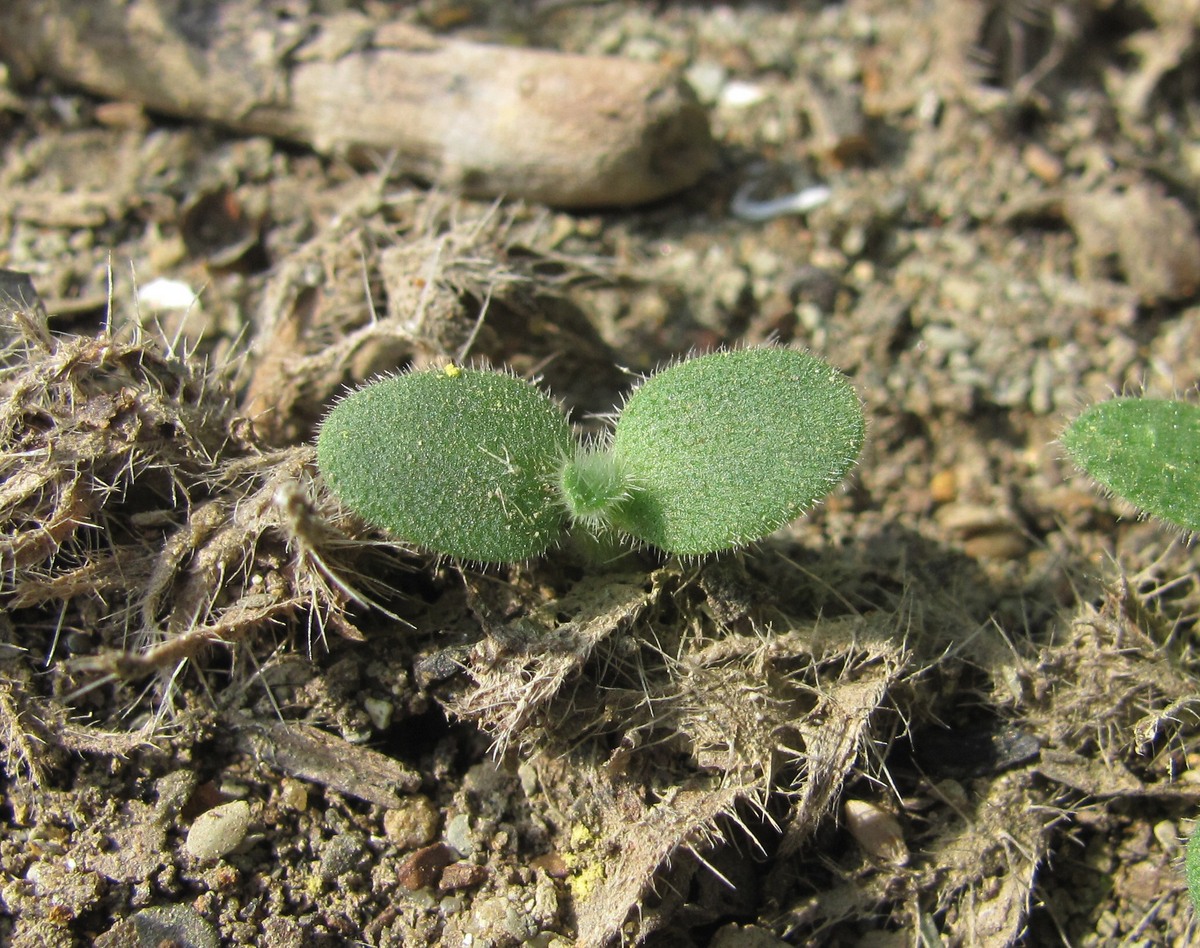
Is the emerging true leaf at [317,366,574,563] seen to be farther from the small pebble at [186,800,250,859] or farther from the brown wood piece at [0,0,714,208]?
the brown wood piece at [0,0,714,208]

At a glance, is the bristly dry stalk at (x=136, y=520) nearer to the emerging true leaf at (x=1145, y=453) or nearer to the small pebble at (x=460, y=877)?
the small pebble at (x=460, y=877)

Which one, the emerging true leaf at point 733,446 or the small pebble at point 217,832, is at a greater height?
the emerging true leaf at point 733,446

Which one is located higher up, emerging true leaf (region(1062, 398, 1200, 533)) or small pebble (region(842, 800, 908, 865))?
emerging true leaf (region(1062, 398, 1200, 533))

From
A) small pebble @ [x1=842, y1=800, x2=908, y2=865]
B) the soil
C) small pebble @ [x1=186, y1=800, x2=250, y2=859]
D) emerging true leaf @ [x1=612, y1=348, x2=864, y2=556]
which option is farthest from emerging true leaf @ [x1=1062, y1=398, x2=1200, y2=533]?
small pebble @ [x1=186, y1=800, x2=250, y2=859]

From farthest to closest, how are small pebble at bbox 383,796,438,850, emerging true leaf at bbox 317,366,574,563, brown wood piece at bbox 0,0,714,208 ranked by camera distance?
1. brown wood piece at bbox 0,0,714,208
2. small pebble at bbox 383,796,438,850
3. emerging true leaf at bbox 317,366,574,563

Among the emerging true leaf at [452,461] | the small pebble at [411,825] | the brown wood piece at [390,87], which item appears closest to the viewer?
the emerging true leaf at [452,461]

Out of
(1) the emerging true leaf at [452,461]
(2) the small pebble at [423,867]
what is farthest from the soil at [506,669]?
(1) the emerging true leaf at [452,461]

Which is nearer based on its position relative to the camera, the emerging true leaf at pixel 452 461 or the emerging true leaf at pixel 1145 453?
the emerging true leaf at pixel 452 461

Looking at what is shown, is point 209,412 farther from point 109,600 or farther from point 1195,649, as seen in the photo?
point 1195,649
